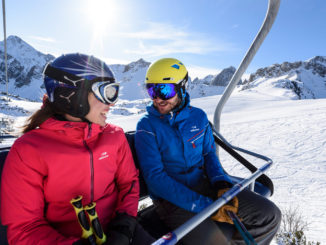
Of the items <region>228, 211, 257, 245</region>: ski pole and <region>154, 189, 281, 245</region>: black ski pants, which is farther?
<region>154, 189, 281, 245</region>: black ski pants

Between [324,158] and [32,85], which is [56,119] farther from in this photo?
[32,85]

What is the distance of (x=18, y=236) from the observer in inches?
47.6

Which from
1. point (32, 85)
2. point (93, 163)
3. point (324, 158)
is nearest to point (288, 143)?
point (324, 158)

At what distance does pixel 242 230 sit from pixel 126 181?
1.02 meters

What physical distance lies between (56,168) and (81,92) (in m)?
0.52

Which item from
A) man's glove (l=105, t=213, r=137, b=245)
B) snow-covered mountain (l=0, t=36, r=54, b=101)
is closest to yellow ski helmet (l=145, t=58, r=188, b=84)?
man's glove (l=105, t=213, r=137, b=245)

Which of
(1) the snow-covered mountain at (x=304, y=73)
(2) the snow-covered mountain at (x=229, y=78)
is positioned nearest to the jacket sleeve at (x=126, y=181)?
(2) the snow-covered mountain at (x=229, y=78)

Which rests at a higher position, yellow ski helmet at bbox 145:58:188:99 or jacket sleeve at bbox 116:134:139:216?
yellow ski helmet at bbox 145:58:188:99

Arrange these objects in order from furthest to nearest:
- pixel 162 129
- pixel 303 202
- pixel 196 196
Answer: pixel 303 202 → pixel 162 129 → pixel 196 196

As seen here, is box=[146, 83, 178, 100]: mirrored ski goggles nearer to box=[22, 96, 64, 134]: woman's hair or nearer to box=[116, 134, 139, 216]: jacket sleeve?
box=[116, 134, 139, 216]: jacket sleeve

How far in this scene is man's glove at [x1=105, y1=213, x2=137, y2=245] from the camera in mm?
1321

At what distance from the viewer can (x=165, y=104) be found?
2246 millimetres

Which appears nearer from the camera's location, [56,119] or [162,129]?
[56,119]

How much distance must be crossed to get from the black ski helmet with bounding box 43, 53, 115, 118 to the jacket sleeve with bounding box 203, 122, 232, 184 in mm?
1479
